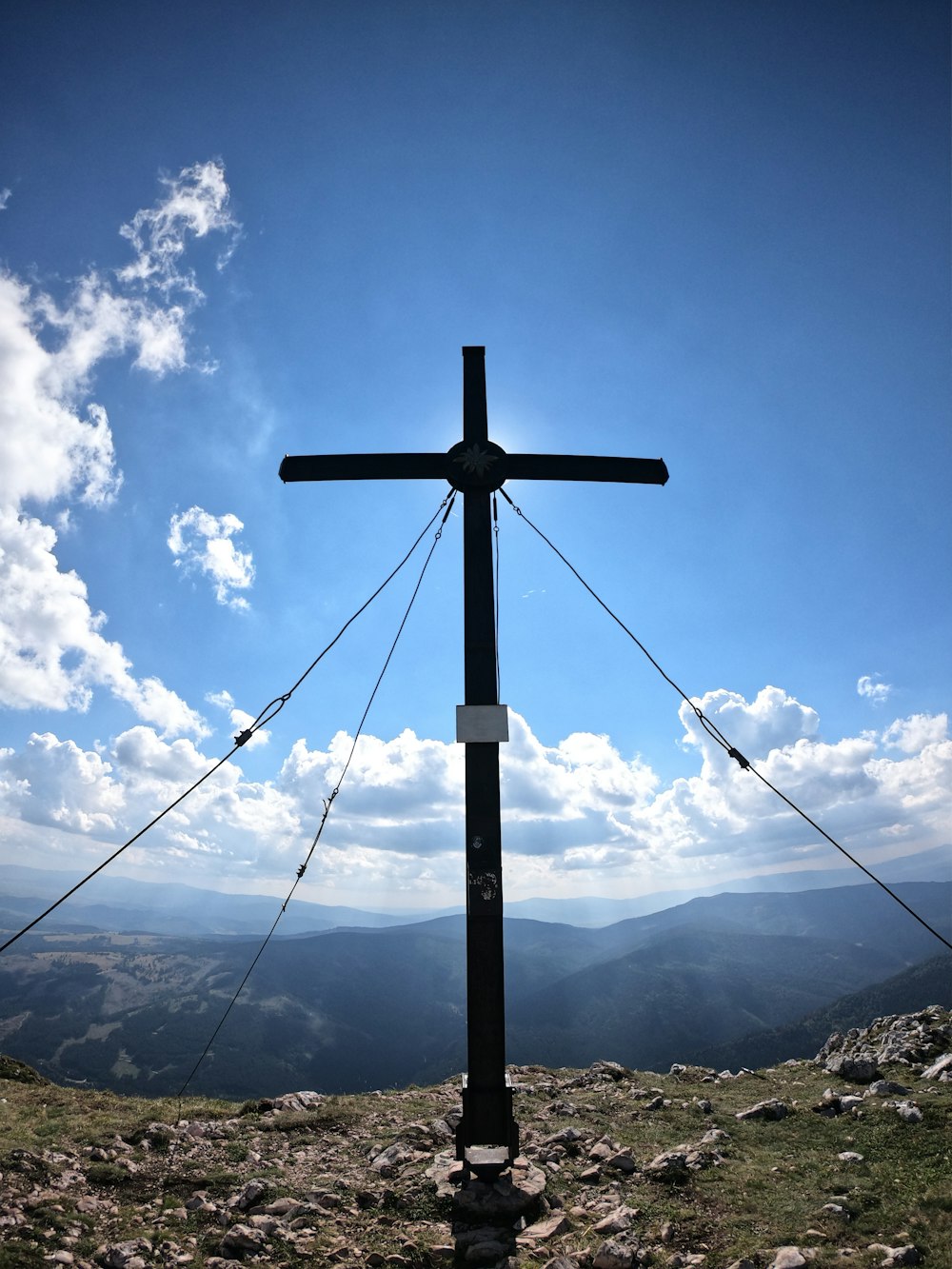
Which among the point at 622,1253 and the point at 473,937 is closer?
the point at 622,1253

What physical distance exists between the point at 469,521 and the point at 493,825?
5041mm

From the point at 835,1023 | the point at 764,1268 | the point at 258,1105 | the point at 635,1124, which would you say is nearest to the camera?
the point at 764,1268

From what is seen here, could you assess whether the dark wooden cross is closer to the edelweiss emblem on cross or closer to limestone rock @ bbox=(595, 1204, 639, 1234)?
the edelweiss emblem on cross

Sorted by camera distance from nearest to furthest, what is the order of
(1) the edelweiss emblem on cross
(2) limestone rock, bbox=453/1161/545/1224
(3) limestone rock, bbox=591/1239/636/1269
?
1. (3) limestone rock, bbox=591/1239/636/1269
2. (2) limestone rock, bbox=453/1161/545/1224
3. (1) the edelweiss emblem on cross

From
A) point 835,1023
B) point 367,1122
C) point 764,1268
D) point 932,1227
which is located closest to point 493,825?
point 764,1268

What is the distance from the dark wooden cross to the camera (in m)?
9.41

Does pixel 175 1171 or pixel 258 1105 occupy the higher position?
pixel 175 1171

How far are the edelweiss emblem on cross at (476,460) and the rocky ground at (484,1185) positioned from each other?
1092 cm

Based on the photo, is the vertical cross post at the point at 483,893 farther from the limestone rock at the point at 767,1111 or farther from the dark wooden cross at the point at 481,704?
the limestone rock at the point at 767,1111

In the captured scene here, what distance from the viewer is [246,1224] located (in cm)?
847

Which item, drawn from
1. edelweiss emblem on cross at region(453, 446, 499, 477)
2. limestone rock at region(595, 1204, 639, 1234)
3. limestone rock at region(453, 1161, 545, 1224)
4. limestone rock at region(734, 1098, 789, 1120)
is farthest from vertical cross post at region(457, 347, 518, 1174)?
limestone rock at region(734, 1098, 789, 1120)

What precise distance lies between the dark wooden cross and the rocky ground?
111cm

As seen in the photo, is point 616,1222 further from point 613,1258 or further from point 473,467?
point 473,467

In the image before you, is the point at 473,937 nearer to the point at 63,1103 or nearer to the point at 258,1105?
the point at 258,1105
